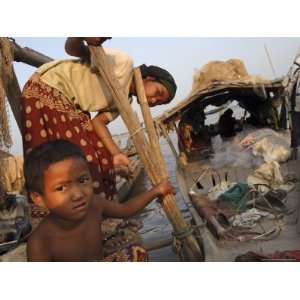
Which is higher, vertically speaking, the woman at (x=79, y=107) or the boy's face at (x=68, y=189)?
the woman at (x=79, y=107)

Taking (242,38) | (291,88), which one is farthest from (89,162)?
(291,88)

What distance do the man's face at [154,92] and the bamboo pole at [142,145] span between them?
0.63 ft

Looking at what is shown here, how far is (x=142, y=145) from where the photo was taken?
103 inches

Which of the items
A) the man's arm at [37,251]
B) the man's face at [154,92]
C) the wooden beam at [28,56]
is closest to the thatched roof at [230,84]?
the man's face at [154,92]

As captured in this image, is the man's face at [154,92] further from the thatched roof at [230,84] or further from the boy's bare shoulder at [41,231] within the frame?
the boy's bare shoulder at [41,231]

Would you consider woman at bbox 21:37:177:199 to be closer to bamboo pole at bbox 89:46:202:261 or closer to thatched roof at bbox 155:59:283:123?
bamboo pole at bbox 89:46:202:261

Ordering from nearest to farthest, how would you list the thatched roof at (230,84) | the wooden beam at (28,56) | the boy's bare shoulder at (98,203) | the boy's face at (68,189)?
the boy's face at (68,189) → the boy's bare shoulder at (98,203) → the wooden beam at (28,56) → the thatched roof at (230,84)

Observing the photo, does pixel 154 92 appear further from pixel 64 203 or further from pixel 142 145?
pixel 64 203

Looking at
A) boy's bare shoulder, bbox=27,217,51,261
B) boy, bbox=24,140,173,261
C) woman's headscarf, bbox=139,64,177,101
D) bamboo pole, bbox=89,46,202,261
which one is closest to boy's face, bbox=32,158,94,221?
boy, bbox=24,140,173,261

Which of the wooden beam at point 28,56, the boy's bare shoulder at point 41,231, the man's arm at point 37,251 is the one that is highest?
the wooden beam at point 28,56

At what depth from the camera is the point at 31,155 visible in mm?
2537

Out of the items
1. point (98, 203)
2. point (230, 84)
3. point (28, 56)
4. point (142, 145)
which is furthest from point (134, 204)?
point (230, 84)

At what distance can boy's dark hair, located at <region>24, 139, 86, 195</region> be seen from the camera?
2.49 meters

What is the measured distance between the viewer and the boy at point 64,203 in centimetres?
249
